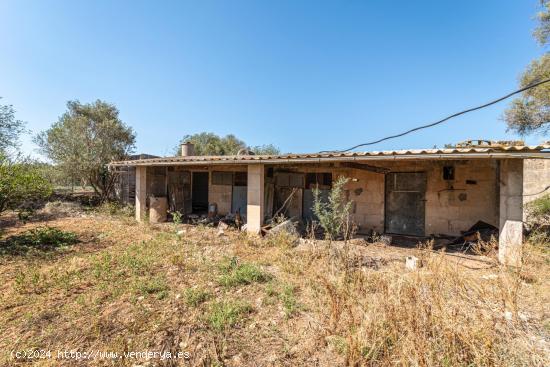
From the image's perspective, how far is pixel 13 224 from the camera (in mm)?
9820

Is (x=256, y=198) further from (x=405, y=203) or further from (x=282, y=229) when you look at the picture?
(x=405, y=203)

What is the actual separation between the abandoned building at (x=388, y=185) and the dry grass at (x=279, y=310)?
184 cm

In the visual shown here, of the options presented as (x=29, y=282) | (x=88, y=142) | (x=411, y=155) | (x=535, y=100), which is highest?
(x=535, y=100)

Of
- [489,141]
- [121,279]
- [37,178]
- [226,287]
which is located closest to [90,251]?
[121,279]

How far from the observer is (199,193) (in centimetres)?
1204

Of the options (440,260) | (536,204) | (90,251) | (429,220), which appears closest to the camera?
(440,260)

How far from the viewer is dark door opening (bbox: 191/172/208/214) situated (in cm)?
1197

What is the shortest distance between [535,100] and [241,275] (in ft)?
49.4

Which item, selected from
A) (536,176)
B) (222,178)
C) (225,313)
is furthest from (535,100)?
(225,313)

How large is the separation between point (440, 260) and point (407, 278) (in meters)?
0.69

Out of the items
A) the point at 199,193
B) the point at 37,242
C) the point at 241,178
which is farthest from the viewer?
the point at 199,193

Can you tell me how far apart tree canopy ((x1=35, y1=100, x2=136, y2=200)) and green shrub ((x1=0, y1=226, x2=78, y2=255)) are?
25.0ft

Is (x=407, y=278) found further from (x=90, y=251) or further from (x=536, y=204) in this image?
(x=536, y=204)

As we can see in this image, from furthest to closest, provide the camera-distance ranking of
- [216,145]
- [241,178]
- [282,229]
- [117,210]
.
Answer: [216,145]
[117,210]
[241,178]
[282,229]
